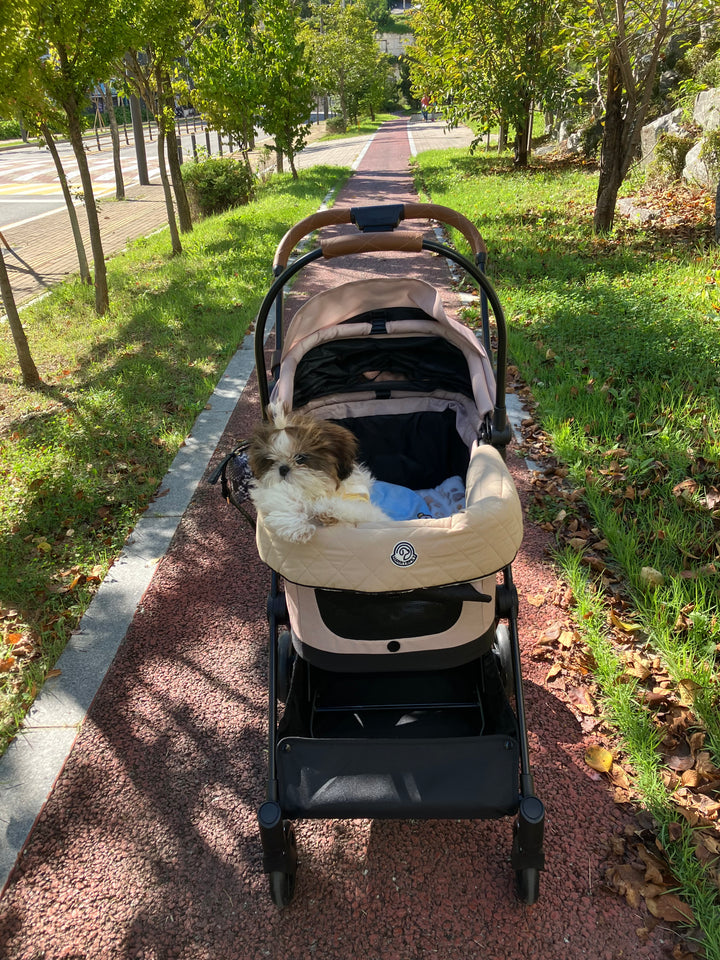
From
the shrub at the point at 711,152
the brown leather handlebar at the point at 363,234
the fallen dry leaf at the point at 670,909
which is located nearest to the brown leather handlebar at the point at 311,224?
the brown leather handlebar at the point at 363,234

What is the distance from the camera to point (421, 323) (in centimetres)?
335

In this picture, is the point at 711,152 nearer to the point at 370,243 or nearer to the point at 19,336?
the point at 370,243

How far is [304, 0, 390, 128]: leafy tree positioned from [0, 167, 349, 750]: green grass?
1324 inches

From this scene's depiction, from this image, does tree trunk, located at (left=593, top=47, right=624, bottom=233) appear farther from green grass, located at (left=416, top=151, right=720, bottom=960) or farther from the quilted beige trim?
the quilted beige trim

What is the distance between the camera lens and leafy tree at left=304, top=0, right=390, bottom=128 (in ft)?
124

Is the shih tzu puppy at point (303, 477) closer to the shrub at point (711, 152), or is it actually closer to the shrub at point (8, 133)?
the shrub at point (711, 152)

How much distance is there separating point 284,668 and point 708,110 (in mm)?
12424

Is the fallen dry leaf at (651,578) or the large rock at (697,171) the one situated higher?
the large rock at (697,171)

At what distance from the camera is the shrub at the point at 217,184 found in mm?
14711

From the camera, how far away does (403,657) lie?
2.04m

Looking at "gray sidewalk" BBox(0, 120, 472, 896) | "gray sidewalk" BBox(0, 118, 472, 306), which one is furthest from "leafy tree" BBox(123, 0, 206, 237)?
"gray sidewalk" BBox(0, 120, 472, 896)

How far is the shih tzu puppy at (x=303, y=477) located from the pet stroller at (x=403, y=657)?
8 cm

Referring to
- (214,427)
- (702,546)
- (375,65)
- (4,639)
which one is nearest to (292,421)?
(4,639)

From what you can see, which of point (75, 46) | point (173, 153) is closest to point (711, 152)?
point (173, 153)
